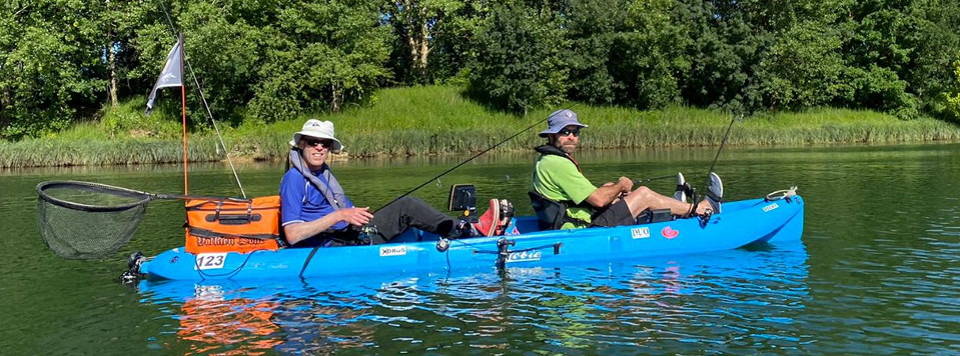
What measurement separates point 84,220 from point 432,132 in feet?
82.2

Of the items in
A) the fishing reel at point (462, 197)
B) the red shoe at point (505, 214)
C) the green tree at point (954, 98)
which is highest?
the green tree at point (954, 98)

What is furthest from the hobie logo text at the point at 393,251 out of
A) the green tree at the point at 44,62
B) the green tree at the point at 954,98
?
the green tree at the point at 954,98

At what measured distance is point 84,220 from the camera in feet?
27.7

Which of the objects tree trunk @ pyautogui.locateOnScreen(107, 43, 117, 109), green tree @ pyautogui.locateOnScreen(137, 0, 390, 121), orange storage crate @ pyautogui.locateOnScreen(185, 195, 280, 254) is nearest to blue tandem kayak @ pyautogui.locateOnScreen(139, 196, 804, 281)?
orange storage crate @ pyautogui.locateOnScreen(185, 195, 280, 254)

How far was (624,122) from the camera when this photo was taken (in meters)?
38.3

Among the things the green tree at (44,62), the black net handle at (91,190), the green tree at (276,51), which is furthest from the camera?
the green tree at (276,51)

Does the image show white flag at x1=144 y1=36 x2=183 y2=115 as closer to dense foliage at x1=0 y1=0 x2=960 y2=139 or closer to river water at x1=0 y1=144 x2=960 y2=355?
river water at x1=0 y1=144 x2=960 y2=355

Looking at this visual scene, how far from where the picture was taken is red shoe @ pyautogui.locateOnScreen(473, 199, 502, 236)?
9344mm

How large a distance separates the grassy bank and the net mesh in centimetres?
2213

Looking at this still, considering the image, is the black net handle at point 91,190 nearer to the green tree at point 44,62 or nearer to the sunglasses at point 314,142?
the sunglasses at point 314,142

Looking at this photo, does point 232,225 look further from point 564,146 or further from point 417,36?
point 417,36

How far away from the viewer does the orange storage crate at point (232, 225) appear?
28.8 feet

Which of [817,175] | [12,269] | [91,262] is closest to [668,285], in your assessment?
[91,262]

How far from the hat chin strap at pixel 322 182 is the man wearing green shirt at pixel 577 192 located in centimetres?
205
